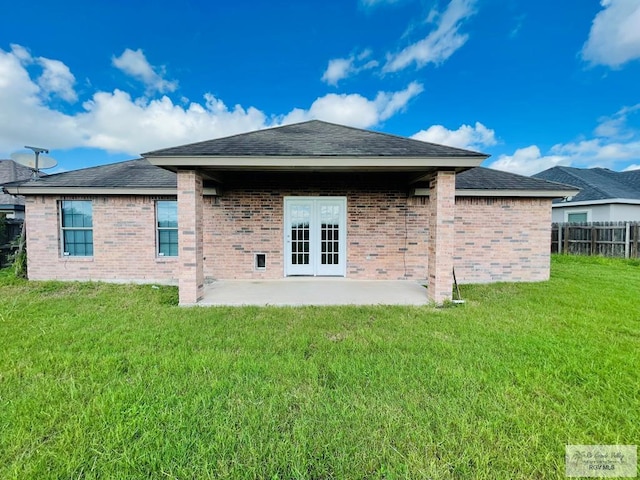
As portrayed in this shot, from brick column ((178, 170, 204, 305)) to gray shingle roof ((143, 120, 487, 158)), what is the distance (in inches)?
23.5

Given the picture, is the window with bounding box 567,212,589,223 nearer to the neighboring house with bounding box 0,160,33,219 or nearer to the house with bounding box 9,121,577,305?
the house with bounding box 9,121,577,305

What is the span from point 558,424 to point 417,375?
3.90ft

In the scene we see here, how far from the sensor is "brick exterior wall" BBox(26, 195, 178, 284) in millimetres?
8211

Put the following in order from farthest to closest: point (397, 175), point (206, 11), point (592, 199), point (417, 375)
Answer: point (592, 199) < point (206, 11) < point (397, 175) < point (417, 375)

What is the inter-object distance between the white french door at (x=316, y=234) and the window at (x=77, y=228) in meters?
5.71

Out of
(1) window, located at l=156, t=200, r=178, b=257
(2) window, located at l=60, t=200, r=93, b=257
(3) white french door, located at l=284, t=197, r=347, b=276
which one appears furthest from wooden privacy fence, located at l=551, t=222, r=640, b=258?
(2) window, located at l=60, t=200, r=93, b=257

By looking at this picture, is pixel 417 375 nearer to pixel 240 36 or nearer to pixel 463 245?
pixel 463 245

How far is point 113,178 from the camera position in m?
8.45

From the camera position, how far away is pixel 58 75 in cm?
→ 1411

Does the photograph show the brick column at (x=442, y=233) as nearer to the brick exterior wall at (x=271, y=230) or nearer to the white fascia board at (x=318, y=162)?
the white fascia board at (x=318, y=162)

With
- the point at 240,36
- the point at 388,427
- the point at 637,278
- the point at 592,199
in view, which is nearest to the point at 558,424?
the point at 388,427

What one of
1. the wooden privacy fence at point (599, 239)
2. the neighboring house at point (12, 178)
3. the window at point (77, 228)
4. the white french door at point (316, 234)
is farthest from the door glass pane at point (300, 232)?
the wooden privacy fence at point (599, 239)

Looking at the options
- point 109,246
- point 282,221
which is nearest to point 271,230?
point 282,221

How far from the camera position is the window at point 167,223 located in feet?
27.3
